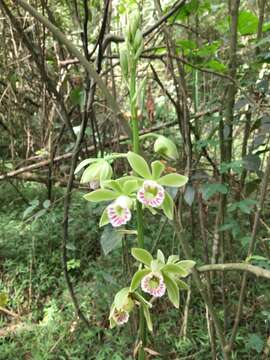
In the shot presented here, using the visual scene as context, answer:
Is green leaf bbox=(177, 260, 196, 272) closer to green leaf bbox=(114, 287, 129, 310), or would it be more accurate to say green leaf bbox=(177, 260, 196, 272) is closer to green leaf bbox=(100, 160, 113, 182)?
green leaf bbox=(114, 287, 129, 310)

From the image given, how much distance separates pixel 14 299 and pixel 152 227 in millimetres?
1036

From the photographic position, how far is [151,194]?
104 centimetres

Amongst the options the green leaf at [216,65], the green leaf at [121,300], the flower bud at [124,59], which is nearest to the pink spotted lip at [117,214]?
the green leaf at [121,300]

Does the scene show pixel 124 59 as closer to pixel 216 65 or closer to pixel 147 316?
pixel 147 316

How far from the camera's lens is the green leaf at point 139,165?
1060 millimetres

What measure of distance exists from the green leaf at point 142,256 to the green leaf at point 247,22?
133 centimetres

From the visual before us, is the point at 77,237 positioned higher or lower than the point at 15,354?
higher

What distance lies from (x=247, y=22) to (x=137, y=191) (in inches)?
51.0

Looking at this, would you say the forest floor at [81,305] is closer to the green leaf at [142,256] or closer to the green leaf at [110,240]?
the green leaf at [110,240]

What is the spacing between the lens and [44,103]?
2844 millimetres

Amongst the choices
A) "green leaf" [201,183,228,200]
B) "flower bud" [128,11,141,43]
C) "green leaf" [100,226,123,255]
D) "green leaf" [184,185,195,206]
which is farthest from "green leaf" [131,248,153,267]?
"green leaf" [184,185,195,206]

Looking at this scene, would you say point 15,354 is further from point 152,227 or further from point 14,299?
point 152,227

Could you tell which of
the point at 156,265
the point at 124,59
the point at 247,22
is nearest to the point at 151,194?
the point at 156,265

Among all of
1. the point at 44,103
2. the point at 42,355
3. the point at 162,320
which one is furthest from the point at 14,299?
the point at 44,103
